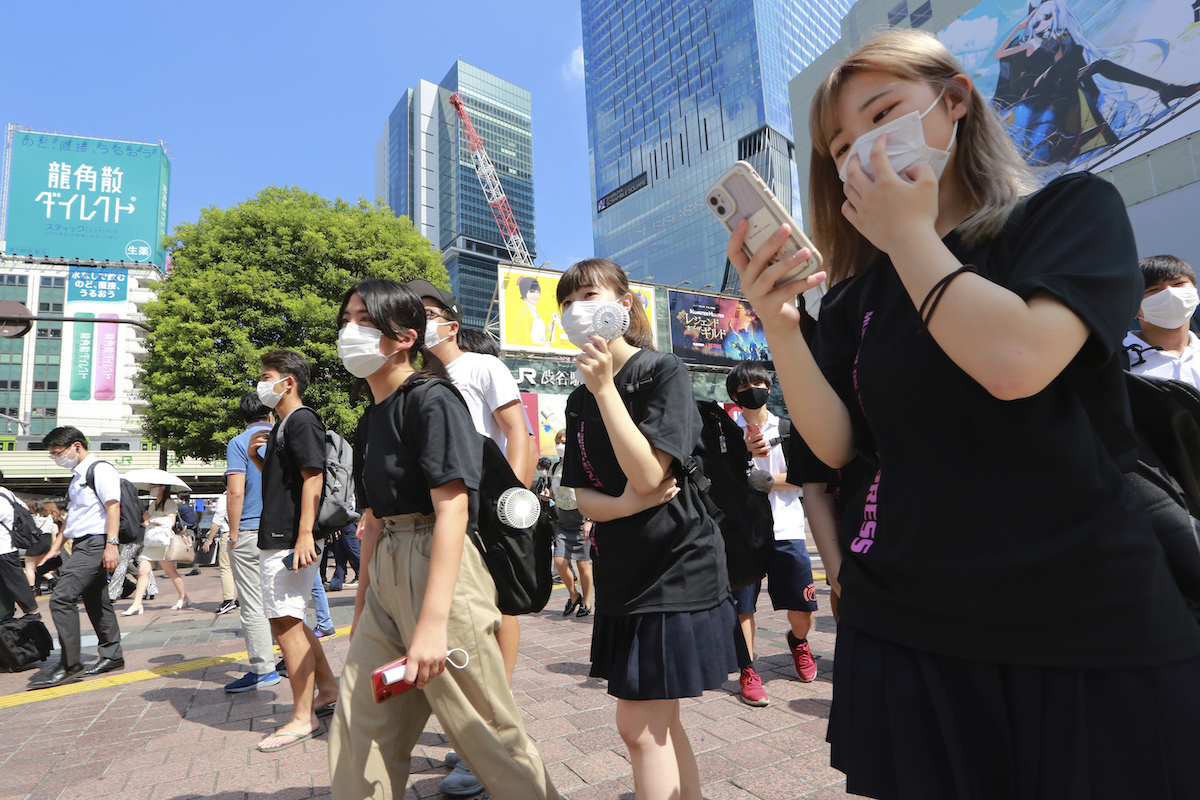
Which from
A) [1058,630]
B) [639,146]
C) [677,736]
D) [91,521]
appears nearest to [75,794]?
[677,736]

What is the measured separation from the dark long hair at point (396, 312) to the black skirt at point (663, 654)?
1.02 metres

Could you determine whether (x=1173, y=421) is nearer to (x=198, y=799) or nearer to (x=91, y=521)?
(x=198, y=799)

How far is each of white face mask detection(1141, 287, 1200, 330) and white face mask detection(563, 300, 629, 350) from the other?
253 cm

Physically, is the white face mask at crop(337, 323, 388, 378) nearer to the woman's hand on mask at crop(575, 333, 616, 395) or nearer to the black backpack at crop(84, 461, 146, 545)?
the woman's hand on mask at crop(575, 333, 616, 395)

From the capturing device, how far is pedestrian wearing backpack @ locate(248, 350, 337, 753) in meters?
3.53

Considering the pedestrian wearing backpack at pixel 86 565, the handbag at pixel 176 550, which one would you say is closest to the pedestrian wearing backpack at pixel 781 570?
the pedestrian wearing backpack at pixel 86 565

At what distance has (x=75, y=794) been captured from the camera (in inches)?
114

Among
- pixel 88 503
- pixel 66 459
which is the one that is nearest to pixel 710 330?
pixel 66 459

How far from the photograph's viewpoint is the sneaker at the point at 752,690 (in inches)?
137

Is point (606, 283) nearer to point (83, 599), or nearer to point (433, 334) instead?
point (433, 334)

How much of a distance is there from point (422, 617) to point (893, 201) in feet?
5.01

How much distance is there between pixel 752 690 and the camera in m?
3.51

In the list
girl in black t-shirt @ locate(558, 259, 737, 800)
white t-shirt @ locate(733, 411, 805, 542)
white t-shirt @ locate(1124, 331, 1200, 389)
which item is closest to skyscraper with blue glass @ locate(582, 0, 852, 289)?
white t-shirt @ locate(733, 411, 805, 542)

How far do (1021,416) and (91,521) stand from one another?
22.1 feet
